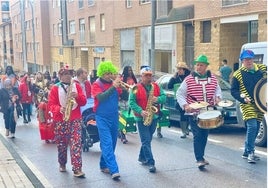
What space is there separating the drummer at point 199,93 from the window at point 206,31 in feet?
47.6

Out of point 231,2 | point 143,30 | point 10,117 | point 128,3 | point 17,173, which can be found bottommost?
point 17,173

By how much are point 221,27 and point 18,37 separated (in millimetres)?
55171

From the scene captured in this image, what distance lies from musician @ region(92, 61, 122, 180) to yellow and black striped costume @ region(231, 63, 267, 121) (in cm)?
191

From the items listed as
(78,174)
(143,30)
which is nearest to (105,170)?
(78,174)

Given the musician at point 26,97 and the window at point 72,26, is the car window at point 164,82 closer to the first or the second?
the musician at point 26,97

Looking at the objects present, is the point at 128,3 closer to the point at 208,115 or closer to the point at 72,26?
the point at 72,26

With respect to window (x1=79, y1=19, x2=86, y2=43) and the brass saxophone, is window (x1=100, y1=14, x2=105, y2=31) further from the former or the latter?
the brass saxophone

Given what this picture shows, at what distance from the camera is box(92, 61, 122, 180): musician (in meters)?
6.50

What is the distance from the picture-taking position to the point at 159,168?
23.4 ft

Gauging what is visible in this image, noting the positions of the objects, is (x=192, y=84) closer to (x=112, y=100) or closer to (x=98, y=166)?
(x=112, y=100)

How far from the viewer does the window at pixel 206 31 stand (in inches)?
828

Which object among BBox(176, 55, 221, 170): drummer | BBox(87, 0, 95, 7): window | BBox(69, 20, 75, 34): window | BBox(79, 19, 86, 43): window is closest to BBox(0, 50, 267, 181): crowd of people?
BBox(176, 55, 221, 170): drummer

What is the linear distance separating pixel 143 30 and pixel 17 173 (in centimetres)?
2163

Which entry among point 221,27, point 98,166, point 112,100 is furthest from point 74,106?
point 221,27
